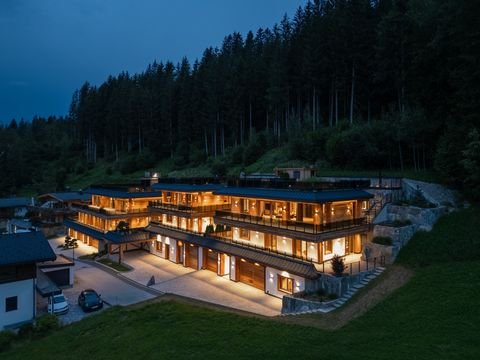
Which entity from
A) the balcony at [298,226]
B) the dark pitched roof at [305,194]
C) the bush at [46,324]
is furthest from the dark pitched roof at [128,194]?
the bush at [46,324]

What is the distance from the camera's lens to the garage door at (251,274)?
27641 millimetres

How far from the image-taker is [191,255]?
35.3m

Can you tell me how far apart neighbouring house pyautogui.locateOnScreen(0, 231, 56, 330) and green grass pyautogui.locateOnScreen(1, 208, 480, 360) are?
15.3ft

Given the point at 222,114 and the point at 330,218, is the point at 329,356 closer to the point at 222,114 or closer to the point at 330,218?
the point at 330,218

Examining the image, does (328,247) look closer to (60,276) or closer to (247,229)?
(247,229)

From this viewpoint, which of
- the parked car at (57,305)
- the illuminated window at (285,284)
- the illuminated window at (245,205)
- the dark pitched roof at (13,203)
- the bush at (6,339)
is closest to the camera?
the bush at (6,339)

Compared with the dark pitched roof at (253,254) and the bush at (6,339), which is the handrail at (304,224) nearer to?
the dark pitched roof at (253,254)

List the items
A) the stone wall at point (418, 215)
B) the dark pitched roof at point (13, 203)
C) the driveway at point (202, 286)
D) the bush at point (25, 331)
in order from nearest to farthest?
the bush at point (25, 331) → the driveway at point (202, 286) → the stone wall at point (418, 215) → the dark pitched roof at point (13, 203)

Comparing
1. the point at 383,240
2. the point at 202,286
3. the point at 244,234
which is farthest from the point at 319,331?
the point at 244,234

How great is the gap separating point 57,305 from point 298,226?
2000cm

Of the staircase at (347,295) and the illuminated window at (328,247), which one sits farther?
the illuminated window at (328,247)

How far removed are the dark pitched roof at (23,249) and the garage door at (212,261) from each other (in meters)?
15.1

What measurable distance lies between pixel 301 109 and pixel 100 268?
45.4m

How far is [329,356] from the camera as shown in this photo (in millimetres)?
11984
